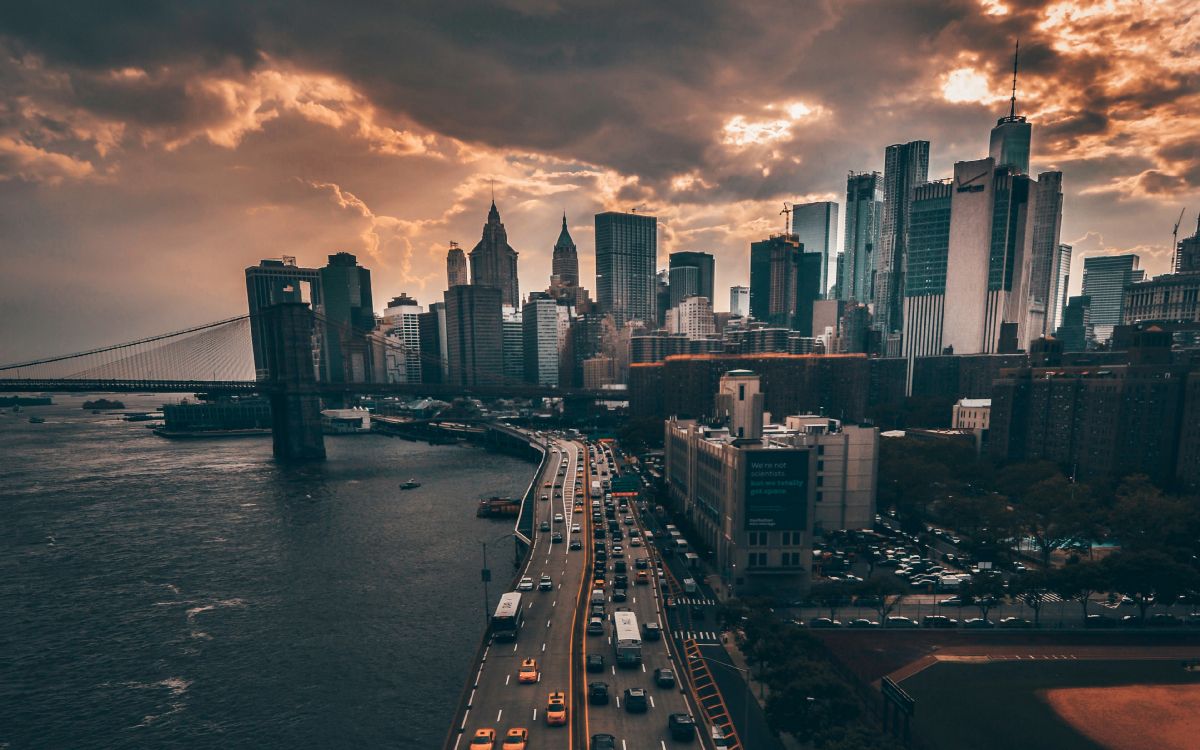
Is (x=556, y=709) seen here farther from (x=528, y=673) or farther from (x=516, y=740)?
(x=528, y=673)

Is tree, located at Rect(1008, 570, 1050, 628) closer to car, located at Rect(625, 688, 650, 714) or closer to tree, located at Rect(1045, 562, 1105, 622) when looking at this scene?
tree, located at Rect(1045, 562, 1105, 622)

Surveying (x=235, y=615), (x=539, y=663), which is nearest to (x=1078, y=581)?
(x=539, y=663)

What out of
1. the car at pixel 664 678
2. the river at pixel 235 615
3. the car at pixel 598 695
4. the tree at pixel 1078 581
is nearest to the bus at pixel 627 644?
the car at pixel 664 678

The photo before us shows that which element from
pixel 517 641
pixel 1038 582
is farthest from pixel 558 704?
pixel 1038 582

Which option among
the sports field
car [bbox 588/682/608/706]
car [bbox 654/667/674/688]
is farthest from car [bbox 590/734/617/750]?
the sports field

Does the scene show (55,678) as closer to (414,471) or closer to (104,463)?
(414,471)
